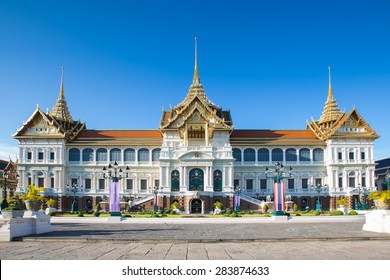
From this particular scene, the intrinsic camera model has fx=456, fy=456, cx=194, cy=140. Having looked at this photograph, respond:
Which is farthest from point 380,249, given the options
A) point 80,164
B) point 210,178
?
point 80,164

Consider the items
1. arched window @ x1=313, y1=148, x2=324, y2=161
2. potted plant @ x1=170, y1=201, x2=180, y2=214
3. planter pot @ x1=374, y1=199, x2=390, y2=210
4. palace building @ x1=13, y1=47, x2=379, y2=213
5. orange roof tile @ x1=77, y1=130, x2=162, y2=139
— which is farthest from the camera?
orange roof tile @ x1=77, y1=130, x2=162, y2=139

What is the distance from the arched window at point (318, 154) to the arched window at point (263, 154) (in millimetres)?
7190

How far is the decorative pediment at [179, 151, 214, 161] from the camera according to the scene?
62219 mm

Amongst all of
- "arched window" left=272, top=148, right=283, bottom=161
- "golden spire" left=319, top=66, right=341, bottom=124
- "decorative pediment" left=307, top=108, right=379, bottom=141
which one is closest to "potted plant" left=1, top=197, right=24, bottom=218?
"arched window" left=272, top=148, right=283, bottom=161

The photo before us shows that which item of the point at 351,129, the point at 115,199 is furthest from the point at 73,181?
the point at 351,129

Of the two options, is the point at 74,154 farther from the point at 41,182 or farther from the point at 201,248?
the point at 201,248

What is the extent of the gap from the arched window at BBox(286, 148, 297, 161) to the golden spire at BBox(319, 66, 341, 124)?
34.8 ft

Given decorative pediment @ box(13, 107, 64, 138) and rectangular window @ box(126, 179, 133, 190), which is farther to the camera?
rectangular window @ box(126, 179, 133, 190)

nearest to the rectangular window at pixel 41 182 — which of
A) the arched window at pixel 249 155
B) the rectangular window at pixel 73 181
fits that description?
the rectangular window at pixel 73 181

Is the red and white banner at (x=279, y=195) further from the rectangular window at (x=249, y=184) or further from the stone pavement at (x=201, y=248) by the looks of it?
the rectangular window at (x=249, y=184)

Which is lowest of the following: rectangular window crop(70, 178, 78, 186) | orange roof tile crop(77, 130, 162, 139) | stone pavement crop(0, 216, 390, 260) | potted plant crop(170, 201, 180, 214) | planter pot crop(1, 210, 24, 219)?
potted plant crop(170, 201, 180, 214)

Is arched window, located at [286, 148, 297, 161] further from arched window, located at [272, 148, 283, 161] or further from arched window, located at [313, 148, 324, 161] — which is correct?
arched window, located at [313, 148, 324, 161]

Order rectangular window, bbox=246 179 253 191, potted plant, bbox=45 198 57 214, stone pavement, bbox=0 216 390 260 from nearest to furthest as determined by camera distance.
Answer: stone pavement, bbox=0 216 390 260 → potted plant, bbox=45 198 57 214 → rectangular window, bbox=246 179 253 191

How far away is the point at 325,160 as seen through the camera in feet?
226
